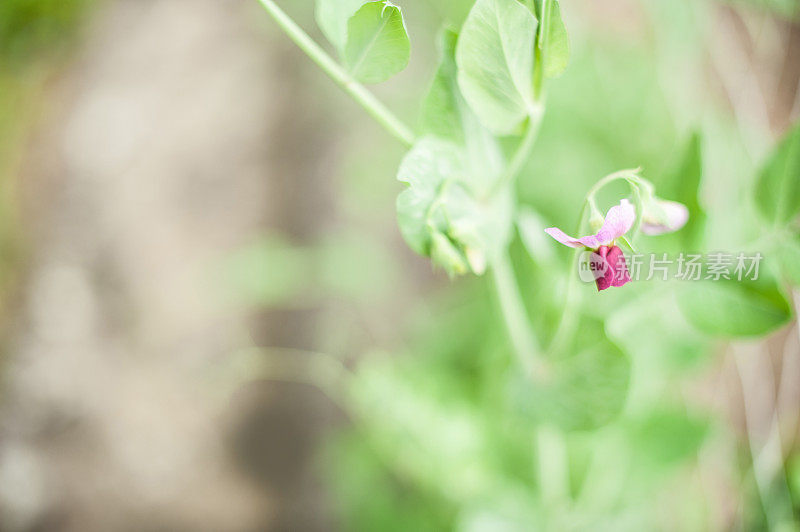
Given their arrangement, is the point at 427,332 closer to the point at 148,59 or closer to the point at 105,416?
the point at 105,416

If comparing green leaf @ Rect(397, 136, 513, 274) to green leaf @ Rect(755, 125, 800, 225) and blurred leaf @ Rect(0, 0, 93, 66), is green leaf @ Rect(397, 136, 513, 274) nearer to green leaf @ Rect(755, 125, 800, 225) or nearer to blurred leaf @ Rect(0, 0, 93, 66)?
green leaf @ Rect(755, 125, 800, 225)

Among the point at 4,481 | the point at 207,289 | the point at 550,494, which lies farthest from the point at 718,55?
the point at 4,481

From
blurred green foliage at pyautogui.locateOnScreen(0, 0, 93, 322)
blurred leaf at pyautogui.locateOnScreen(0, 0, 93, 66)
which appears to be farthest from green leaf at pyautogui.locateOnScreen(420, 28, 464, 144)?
blurred leaf at pyautogui.locateOnScreen(0, 0, 93, 66)

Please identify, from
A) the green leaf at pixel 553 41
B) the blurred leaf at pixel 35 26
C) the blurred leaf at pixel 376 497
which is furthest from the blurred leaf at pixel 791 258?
the blurred leaf at pixel 35 26

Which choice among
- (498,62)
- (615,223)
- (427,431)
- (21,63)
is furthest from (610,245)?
(21,63)

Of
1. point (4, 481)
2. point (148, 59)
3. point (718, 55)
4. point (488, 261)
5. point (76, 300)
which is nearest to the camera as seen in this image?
point (488, 261)

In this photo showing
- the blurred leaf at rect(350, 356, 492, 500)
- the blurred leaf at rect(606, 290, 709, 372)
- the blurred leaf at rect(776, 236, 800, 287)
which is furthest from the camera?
the blurred leaf at rect(350, 356, 492, 500)

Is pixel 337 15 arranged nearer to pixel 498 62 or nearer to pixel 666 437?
pixel 498 62
